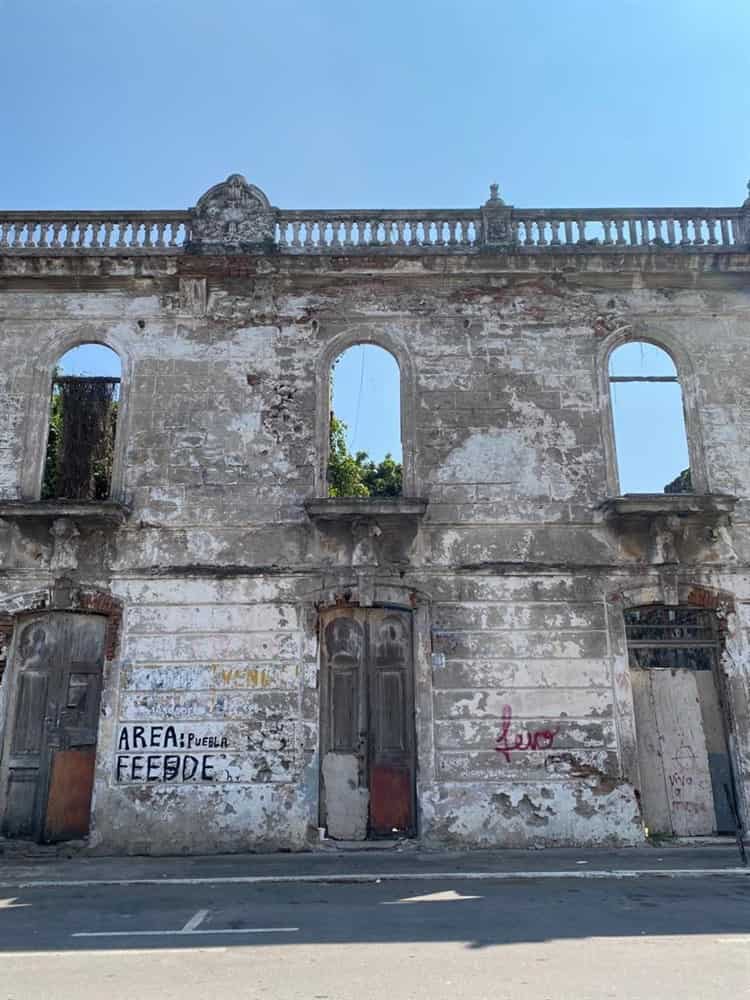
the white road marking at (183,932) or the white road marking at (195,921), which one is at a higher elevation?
the white road marking at (195,921)

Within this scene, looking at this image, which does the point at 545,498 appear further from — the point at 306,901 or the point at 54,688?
the point at 54,688

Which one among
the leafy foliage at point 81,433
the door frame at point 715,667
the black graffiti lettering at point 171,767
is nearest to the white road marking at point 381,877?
A: the black graffiti lettering at point 171,767

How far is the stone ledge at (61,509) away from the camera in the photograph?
10.7 meters

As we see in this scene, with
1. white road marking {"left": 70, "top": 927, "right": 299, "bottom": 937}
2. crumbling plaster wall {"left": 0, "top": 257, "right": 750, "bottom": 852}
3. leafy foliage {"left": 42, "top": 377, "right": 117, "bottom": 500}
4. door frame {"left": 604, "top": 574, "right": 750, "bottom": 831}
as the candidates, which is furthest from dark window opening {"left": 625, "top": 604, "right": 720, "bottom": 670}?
leafy foliage {"left": 42, "top": 377, "right": 117, "bottom": 500}

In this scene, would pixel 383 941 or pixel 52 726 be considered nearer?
pixel 383 941

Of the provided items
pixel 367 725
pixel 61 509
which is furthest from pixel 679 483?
pixel 61 509

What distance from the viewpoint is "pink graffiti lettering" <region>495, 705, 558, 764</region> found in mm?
10391

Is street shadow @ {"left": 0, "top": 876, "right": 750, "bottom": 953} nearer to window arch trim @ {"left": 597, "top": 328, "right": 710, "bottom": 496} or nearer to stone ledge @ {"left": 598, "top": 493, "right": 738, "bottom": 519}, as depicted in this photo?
stone ledge @ {"left": 598, "top": 493, "right": 738, "bottom": 519}

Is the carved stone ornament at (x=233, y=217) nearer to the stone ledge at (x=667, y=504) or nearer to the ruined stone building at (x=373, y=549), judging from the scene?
the ruined stone building at (x=373, y=549)

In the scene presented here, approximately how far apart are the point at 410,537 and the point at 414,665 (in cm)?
161

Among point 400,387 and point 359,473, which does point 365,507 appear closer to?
point 400,387

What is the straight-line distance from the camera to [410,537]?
36.1ft

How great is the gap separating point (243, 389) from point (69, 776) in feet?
17.8

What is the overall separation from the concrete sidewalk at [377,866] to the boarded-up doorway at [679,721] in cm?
51
